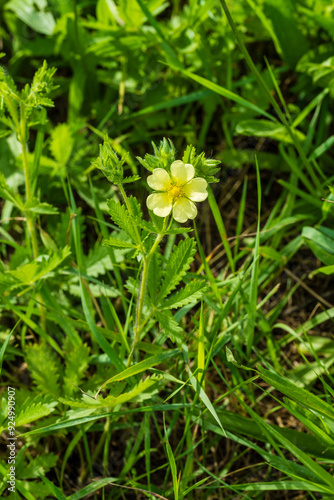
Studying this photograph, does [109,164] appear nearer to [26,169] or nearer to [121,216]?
[121,216]

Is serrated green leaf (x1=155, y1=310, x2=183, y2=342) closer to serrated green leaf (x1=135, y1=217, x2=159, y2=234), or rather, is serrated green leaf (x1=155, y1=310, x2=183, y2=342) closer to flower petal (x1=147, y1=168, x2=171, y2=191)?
serrated green leaf (x1=135, y1=217, x2=159, y2=234)

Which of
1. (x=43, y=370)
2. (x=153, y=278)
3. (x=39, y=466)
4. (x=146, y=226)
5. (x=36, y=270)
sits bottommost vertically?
(x=39, y=466)

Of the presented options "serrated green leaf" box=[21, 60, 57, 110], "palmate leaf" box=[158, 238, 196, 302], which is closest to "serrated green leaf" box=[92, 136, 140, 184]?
"palmate leaf" box=[158, 238, 196, 302]

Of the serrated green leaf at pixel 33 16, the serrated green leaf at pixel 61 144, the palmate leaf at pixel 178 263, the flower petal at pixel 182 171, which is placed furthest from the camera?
the serrated green leaf at pixel 33 16

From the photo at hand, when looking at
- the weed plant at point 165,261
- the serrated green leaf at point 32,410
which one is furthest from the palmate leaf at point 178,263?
the serrated green leaf at point 32,410

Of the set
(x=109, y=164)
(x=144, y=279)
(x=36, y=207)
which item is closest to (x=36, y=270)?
(x=36, y=207)

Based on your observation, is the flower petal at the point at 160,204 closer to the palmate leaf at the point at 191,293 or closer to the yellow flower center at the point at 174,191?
the yellow flower center at the point at 174,191

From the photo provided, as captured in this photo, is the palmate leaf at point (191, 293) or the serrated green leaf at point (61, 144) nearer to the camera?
the palmate leaf at point (191, 293)
